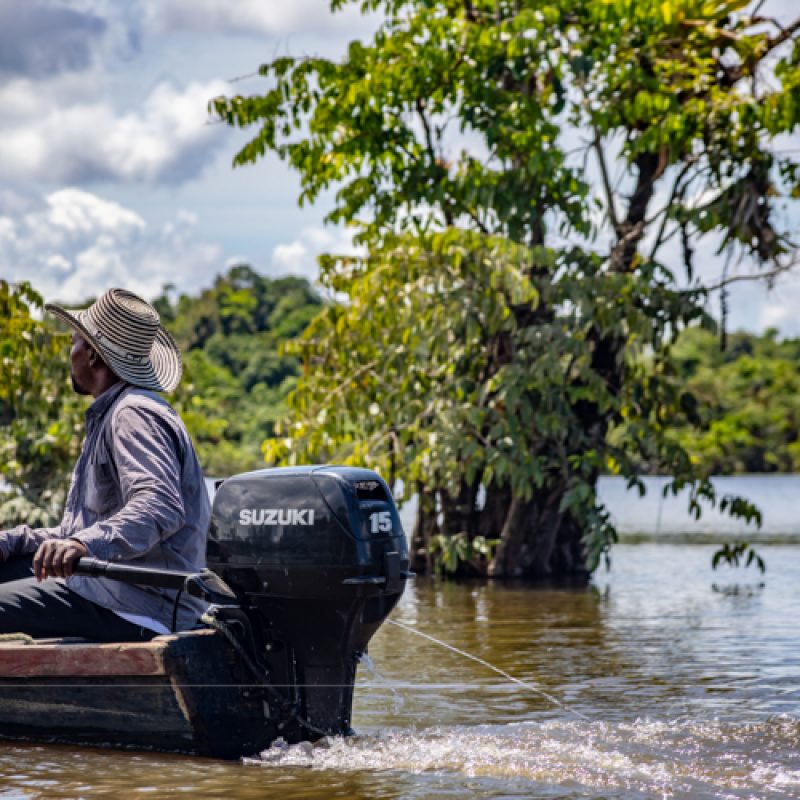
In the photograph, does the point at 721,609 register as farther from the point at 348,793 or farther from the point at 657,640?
the point at 348,793

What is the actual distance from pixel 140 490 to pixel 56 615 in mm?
797

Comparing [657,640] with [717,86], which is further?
[717,86]

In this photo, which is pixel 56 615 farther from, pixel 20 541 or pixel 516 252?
pixel 516 252

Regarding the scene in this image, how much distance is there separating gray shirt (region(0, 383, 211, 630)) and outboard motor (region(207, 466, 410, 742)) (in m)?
0.16

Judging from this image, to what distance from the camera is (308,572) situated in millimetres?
5605

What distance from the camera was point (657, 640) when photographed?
1017 cm

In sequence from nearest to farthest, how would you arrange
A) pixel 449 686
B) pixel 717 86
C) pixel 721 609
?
1. pixel 449 686
2. pixel 721 609
3. pixel 717 86

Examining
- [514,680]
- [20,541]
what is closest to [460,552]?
[514,680]

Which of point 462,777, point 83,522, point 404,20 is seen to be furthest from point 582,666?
point 404,20

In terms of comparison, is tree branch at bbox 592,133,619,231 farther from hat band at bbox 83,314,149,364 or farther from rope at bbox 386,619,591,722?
hat band at bbox 83,314,149,364

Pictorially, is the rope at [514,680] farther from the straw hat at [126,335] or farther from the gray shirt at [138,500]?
the straw hat at [126,335]

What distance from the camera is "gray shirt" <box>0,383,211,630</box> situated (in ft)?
18.0

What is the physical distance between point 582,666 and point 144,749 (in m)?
3.70

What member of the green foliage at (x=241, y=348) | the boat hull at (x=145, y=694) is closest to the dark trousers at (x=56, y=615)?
the boat hull at (x=145, y=694)
